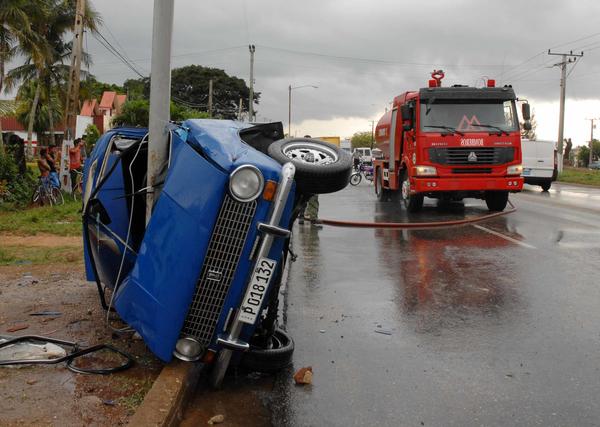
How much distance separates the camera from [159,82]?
4773 mm

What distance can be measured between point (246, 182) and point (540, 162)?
25328 mm

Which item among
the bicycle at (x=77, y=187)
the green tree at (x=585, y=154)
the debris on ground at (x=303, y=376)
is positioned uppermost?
the green tree at (x=585, y=154)

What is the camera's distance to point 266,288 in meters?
3.90

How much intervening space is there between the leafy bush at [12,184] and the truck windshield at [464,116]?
1050 centimetres

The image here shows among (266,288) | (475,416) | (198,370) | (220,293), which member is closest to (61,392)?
(198,370)

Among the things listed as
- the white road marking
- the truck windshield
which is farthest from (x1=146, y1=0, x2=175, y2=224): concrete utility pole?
the truck windshield

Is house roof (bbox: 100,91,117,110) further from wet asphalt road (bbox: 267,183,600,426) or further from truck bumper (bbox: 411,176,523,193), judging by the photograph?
wet asphalt road (bbox: 267,183,600,426)

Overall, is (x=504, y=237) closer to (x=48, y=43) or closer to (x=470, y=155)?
(x=470, y=155)

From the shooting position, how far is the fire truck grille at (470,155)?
14.6 metres

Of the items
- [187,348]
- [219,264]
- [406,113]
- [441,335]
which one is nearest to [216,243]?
[219,264]

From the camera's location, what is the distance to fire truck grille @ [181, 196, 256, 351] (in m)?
3.90

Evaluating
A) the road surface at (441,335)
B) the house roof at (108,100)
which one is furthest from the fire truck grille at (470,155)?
the house roof at (108,100)

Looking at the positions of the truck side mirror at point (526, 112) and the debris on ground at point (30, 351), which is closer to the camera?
the debris on ground at point (30, 351)

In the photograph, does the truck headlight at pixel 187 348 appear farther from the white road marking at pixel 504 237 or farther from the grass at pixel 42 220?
the grass at pixel 42 220
